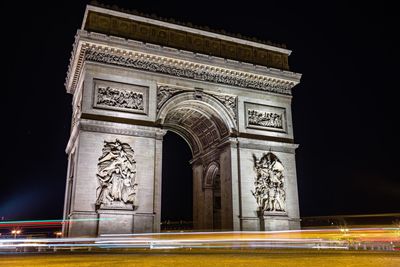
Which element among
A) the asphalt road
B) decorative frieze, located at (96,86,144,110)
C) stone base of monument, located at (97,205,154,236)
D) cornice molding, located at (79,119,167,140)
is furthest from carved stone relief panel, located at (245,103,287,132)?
the asphalt road

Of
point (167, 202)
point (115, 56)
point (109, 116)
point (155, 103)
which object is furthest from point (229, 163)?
point (167, 202)

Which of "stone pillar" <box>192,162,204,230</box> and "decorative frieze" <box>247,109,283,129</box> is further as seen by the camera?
"stone pillar" <box>192,162,204,230</box>

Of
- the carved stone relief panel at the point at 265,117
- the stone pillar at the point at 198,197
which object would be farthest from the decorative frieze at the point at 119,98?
the stone pillar at the point at 198,197

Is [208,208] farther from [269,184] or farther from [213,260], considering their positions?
[213,260]

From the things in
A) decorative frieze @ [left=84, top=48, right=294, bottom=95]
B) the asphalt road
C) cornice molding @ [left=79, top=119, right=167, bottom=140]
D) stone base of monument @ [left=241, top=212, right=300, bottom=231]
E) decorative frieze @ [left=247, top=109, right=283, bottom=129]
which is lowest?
the asphalt road

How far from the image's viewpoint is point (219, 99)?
22.0 metres

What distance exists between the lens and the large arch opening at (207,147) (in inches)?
835

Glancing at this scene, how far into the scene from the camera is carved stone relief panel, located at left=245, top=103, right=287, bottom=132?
22500 mm

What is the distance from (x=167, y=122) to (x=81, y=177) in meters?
8.80

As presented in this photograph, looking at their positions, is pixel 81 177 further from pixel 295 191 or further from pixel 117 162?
pixel 295 191

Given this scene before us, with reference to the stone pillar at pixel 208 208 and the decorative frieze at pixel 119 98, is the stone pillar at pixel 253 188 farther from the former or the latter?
the decorative frieze at pixel 119 98

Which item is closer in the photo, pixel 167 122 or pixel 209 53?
pixel 209 53

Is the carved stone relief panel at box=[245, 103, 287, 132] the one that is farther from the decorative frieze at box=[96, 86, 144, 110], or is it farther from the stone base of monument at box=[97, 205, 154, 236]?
the stone base of monument at box=[97, 205, 154, 236]

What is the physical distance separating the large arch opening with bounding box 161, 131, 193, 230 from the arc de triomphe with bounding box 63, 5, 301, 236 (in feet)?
39.7
